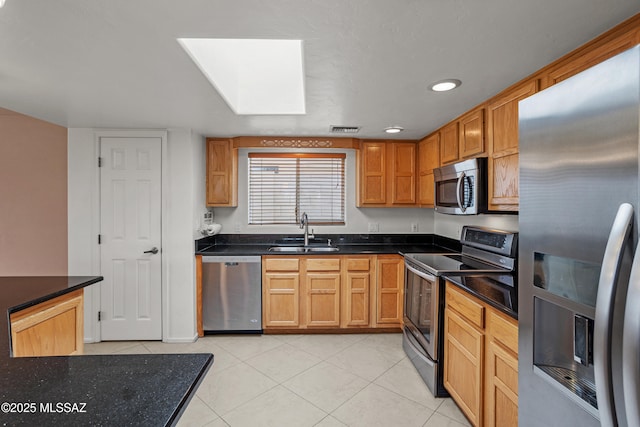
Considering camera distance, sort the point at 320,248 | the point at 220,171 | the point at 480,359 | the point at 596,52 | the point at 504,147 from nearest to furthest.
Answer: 1. the point at 596,52
2. the point at 480,359
3. the point at 504,147
4. the point at 220,171
5. the point at 320,248

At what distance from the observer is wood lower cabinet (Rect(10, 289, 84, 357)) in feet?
4.42

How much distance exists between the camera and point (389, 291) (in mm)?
3172

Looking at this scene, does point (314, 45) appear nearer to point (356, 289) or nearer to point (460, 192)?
point (460, 192)

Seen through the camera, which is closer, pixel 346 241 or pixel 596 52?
pixel 596 52

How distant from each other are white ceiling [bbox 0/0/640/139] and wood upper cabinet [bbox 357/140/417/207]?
1.14m

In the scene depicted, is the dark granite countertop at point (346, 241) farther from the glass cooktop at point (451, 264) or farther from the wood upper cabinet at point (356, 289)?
the glass cooktop at point (451, 264)

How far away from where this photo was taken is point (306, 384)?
7.41 feet

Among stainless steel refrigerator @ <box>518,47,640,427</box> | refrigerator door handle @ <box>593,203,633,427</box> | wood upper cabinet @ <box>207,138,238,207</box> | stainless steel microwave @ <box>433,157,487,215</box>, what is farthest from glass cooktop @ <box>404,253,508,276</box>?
wood upper cabinet @ <box>207,138,238,207</box>

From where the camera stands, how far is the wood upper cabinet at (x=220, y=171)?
3.34 m

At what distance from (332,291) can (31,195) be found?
3.56 m

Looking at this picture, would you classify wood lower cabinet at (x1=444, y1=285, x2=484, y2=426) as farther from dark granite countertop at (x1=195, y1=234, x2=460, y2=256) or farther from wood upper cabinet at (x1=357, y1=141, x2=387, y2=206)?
wood upper cabinet at (x1=357, y1=141, x2=387, y2=206)

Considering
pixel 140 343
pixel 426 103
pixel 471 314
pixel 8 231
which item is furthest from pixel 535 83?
pixel 8 231

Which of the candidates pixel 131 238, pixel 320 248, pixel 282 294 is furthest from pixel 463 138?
pixel 131 238

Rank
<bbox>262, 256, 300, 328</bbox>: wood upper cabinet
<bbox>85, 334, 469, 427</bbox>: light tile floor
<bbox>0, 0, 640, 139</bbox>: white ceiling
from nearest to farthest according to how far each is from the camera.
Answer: <bbox>0, 0, 640, 139</bbox>: white ceiling < <bbox>85, 334, 469, 427</bbox>: light tile floor < <bbox>262, 256, 300, 328</bbox>: wood upper cabinet
